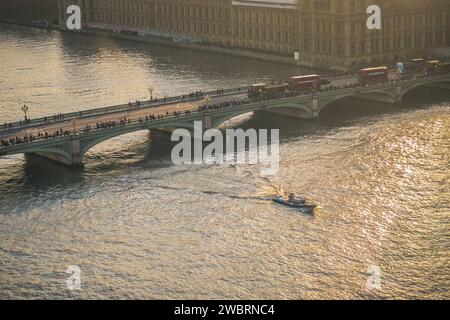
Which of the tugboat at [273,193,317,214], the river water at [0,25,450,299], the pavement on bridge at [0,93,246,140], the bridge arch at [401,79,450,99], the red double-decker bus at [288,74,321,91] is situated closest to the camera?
the river water at [0,25,450,299]

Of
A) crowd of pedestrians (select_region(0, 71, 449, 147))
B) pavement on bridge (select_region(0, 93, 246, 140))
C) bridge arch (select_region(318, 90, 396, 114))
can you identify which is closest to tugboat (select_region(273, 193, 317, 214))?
crowd of pedestrians (select_region(0, 71, 449, 147))

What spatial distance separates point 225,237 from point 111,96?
3528 inches

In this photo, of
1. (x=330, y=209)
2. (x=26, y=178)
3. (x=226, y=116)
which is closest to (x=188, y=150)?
(x=226, y=116)

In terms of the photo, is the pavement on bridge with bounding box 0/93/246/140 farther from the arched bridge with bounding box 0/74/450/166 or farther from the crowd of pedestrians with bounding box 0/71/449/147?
the crowd of pedestrians with bounding box 0/71/449/147

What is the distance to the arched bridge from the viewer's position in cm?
13075

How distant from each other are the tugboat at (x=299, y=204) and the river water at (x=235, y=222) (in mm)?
1052

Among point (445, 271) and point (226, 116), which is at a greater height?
point (226, 116)

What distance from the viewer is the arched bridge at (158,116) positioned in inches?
5148

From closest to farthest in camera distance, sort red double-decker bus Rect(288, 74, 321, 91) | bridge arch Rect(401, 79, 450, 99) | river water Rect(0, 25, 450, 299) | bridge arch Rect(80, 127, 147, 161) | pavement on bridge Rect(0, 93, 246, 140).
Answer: river water Rect(0, 25, 450, 299)
bridge arch Rect(80, 127, 147, 161)
pavement on bridge Rect(0, 93, 246, 140)
red double-decker bus Rect(288, 74, 321, 91)
bridge arch Rect(401, 79, 450, 99)

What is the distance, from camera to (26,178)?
128 m

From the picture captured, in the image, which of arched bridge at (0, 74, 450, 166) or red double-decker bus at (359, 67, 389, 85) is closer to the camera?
arched bridge at (0, 74, 450, 166)

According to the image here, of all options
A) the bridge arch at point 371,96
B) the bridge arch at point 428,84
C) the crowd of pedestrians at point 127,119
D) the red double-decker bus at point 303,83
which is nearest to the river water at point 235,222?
the crowd of pedestrians at point 127,119

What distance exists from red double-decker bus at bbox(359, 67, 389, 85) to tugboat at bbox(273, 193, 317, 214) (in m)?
64.1

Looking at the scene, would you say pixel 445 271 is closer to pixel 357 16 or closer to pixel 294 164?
pixel 294 164
